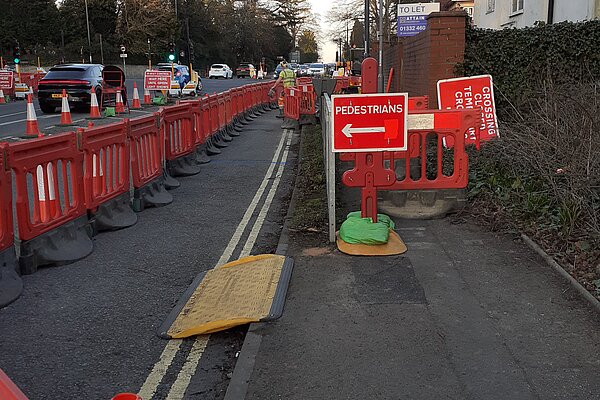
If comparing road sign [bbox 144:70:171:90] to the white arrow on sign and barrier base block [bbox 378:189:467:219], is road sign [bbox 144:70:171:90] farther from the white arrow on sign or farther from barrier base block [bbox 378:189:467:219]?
the white arrow on sign

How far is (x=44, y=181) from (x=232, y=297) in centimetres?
224

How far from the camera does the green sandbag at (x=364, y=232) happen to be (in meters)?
6.36

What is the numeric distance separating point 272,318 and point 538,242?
3002mm

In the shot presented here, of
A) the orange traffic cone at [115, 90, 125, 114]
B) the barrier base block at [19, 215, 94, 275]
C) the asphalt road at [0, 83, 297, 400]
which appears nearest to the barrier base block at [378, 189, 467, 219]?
the asphalt road at [0, 83, 297, 400]

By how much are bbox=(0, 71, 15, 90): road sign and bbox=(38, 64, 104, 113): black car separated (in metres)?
8.27

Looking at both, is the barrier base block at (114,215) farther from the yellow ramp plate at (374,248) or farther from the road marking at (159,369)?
the road marking at (159,369)

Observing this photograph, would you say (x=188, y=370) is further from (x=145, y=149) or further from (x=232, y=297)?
(x=145, y=149)

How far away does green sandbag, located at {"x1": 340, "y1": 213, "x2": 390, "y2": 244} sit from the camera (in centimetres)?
636

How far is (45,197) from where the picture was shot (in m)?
6.07

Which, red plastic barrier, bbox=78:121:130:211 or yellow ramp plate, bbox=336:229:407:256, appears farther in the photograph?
red plastic barrier, bbox=78:121:130:211

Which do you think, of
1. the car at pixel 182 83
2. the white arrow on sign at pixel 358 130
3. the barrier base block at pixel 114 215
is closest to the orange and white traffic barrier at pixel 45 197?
the barrier base block at pixel 114 215

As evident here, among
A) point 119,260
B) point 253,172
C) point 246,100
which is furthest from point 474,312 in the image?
point 246,100

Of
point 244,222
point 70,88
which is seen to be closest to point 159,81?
point 70,88

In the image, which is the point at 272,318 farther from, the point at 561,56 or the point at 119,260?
the point at 561,56
